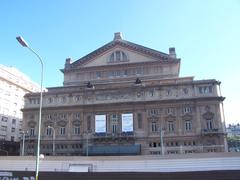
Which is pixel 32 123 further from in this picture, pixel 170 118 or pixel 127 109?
pixel 170 118

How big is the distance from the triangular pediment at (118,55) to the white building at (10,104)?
812 inches

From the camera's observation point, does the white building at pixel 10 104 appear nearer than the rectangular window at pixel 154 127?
No

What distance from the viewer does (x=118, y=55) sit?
67.6 m

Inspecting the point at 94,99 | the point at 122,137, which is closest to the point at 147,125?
the point at 122,137

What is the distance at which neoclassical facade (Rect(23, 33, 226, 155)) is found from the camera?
2167 inches

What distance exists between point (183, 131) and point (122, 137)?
1268 centimetres

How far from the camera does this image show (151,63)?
6456 cm

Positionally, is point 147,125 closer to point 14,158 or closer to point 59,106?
point 59,106

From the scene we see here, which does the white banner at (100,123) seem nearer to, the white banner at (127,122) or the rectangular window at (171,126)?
the white banner at (127,122)

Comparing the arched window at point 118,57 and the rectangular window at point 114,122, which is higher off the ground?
the arched window at point 118,57

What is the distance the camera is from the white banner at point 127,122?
57188 mm

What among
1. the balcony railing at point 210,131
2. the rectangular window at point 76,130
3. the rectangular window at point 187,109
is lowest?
the balcony railing at point 210,131

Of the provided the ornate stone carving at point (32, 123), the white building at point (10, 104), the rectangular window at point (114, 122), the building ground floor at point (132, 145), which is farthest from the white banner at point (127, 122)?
the white building at point (10, 104)

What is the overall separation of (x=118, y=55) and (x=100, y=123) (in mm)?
18512
